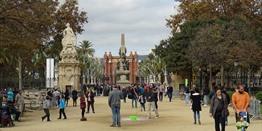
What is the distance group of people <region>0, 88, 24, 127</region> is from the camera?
27.2m

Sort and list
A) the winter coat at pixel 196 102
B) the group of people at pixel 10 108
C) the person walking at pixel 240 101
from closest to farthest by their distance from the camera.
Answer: the person walking at pixel 240 101, the winter coat at pixel 196 102, the group of people at pixel 10 108

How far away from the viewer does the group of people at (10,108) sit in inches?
1070

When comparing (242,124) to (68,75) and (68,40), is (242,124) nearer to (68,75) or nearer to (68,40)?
(68,40)

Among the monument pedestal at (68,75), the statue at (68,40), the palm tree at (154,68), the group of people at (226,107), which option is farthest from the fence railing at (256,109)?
the palm tree at (154,68)

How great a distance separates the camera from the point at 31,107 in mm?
44250

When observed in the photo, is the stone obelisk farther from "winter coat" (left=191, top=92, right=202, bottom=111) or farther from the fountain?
"winter coat" (left=191, top=92, right=202, bottom=111)

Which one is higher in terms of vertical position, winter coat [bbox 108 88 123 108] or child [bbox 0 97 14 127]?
winter coat [bbox 108 88 123 108]

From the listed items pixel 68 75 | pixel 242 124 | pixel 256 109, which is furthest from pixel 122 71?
pixel 242 124

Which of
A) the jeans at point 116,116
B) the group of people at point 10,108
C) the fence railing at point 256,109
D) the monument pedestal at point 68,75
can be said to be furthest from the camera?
the monument pedestal at point 68,75

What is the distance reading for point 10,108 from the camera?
29.3 m

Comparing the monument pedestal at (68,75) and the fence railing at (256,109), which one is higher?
the monument pedestal at (68,75)

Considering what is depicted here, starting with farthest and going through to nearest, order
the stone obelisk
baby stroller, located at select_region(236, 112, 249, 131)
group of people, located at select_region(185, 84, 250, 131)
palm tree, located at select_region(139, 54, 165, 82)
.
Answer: palm tree, located at select_region(139, 54, 165, 82), the stone obelisk, group of people, located at select_region(185, 84, 250, 131), baby stroller, located at select_region(236, 112, 249, 131)

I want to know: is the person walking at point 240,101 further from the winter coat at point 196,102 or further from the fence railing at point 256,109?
the fence railing at point 256,109

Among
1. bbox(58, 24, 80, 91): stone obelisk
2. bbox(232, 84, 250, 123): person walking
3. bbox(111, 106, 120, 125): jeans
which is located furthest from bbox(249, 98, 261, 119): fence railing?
bbox(58, 24, 80, 91): stone obelisk
